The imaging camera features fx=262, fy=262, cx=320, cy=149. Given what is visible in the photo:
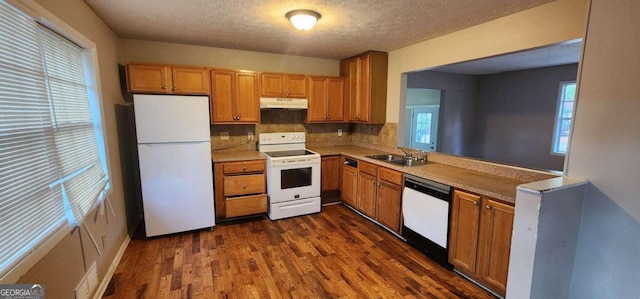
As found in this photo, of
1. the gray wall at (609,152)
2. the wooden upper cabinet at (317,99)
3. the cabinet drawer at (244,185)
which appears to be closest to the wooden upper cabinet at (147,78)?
the cabinet drawer at (244,185)

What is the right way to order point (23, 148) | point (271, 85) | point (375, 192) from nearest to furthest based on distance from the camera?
point (23, 148) < point (375, 192) < point (271, 85)

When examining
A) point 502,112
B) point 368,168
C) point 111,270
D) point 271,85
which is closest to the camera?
point 111,270

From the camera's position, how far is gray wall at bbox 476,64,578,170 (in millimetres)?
5012

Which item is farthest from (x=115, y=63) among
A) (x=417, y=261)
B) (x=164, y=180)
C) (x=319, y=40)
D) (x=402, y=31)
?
(x=417, y=261)

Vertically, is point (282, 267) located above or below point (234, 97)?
below

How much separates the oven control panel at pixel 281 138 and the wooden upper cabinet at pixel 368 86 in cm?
93

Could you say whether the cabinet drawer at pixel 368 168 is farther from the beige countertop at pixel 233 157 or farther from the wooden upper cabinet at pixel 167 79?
the wooden upper cabinet at pixel 167 79

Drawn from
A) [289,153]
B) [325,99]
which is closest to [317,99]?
[325,99]

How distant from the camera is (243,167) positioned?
3.39 m

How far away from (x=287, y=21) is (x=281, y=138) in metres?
1.85

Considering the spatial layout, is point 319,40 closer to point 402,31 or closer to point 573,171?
point 402,31

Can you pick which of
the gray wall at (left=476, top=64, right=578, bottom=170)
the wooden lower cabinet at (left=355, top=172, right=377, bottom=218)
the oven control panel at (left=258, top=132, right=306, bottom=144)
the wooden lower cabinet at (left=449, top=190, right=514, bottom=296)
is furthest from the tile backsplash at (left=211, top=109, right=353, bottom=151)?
the gray wall at (left=476, top=64, right=578, bottom=170)

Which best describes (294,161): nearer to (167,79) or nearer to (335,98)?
(335,98)

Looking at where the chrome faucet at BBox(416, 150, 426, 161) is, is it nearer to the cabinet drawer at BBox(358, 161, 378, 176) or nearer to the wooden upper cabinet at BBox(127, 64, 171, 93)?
the cabinet drawer at BBox(358, 161, 378, 176)
